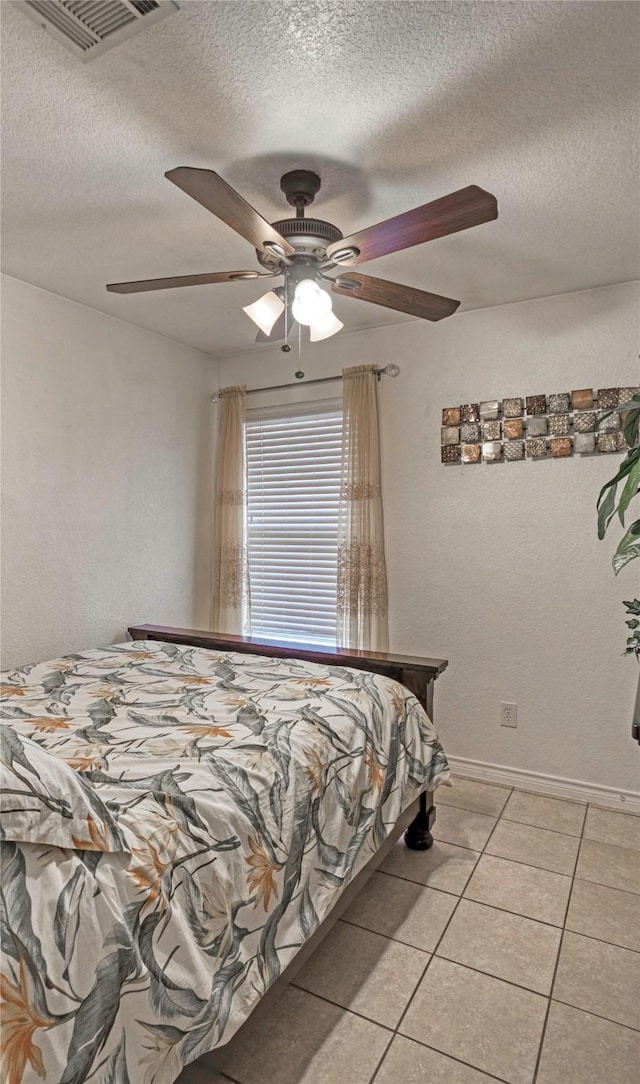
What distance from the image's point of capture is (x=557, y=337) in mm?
3092

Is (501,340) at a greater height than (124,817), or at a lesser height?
greater

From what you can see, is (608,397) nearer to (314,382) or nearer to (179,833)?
(314,382)

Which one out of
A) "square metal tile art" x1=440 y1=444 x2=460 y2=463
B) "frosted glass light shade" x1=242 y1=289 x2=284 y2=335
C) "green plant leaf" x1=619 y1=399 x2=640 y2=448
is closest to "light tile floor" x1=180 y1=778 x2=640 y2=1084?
"green plant leaf" x1=619 y1=399 x2=640 y2=448

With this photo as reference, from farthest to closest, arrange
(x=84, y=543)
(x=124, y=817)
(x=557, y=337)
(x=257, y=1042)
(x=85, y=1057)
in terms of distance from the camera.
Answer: (x=84, y=543) < (x=557, y=337) < (x=257, y=1042) < (x=124, y=817) < (x=85, y=1057)

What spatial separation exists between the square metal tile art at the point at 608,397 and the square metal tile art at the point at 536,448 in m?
0.32

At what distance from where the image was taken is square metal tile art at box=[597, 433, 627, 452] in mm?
2943

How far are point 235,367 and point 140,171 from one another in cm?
212

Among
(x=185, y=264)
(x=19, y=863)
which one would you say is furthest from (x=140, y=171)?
(x=19, y=863)

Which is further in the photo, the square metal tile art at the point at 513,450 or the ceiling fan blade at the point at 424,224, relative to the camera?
the square metal tile art at the point at 513,450

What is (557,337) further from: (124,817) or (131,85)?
(124,817)

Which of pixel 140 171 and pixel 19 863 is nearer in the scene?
pixel 19 863

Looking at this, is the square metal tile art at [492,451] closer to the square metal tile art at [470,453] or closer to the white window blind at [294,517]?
the square metal tile art at [470,453]

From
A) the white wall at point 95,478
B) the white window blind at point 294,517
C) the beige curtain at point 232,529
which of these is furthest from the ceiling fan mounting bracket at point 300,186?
the beige curtain at point 232,529

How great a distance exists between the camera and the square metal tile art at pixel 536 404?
123 inches
